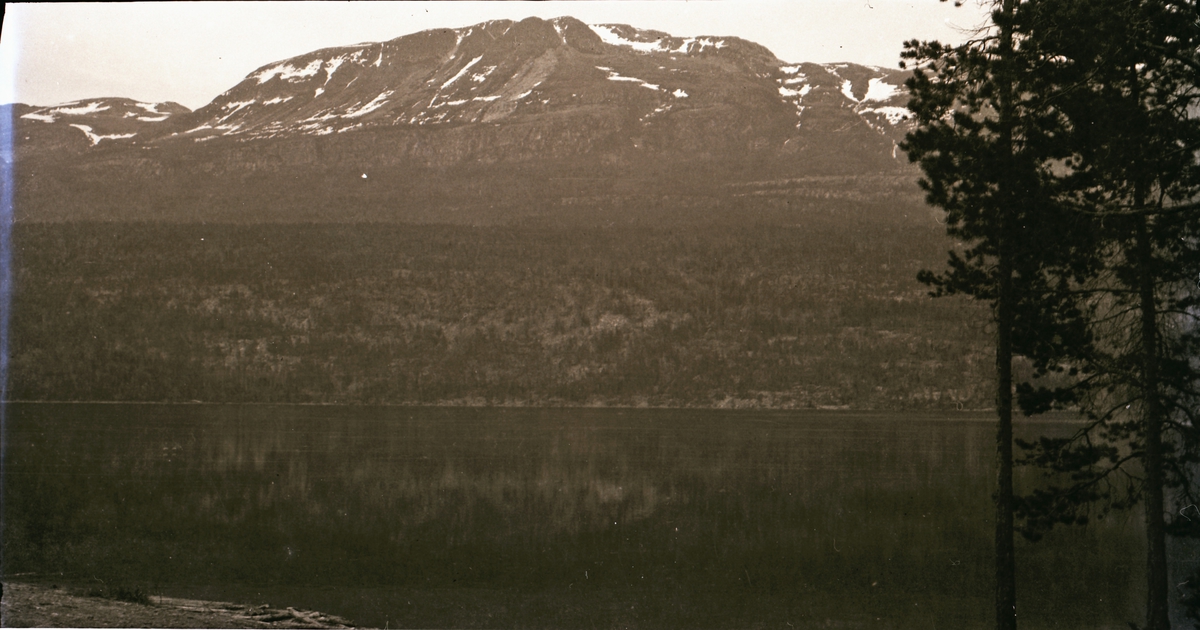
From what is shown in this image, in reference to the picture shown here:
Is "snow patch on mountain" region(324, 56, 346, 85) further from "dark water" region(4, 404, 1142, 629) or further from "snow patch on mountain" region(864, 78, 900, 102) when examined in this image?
"dark water" region(4, 404, 1142, 629)

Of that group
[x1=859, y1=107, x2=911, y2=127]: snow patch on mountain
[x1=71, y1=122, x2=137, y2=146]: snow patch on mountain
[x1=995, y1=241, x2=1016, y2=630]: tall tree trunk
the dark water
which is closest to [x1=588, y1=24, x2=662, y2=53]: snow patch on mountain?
[x1=859, y1=107, x2=911, y2=127]: snow patch on mountain

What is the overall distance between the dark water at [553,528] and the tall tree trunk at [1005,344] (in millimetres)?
6090

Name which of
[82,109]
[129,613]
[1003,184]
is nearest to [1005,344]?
[1003,184]

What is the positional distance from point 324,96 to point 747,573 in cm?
11402

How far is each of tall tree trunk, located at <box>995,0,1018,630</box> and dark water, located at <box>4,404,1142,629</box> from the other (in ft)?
20.0

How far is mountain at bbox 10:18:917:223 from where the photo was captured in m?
99.7

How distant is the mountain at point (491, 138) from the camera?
9969cm

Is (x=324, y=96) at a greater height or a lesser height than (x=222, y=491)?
greater

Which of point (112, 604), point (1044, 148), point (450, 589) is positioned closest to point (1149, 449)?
point (1044, 148)

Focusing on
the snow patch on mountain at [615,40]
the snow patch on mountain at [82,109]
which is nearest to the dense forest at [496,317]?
the snow patch on mountain at [82,109]

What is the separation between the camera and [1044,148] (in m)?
14.2

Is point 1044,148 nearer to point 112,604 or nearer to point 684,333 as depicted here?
point 112,604

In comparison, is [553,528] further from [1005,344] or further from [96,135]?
[96,135]

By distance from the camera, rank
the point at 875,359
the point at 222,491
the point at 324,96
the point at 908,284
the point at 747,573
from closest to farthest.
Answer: the point at 747,573 → the point at 222,491 → the point at 875,359 → the point at 908,284 → the point at 324,96
